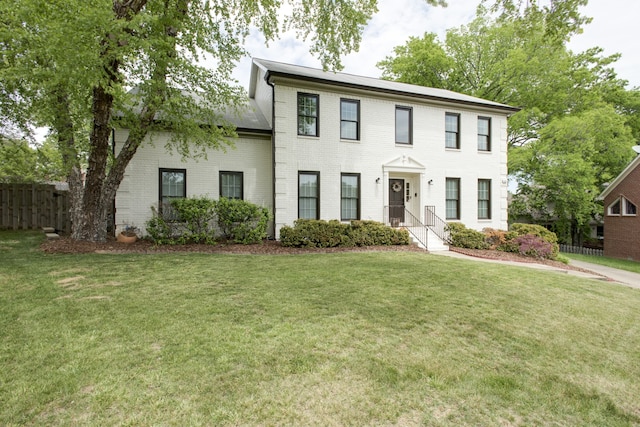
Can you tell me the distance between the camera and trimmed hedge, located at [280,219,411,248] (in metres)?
10.6

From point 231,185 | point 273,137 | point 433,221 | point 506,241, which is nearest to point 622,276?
point 506,241

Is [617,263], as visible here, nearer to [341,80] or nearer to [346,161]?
[346,161]

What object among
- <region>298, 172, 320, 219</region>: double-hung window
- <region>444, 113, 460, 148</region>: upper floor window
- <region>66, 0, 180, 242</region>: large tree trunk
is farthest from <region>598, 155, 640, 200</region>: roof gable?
<region>66, 0, 180, 242</region>: large tree trunk

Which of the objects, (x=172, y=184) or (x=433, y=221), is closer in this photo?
(x=172, y=184)

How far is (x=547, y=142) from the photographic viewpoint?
66.0ft

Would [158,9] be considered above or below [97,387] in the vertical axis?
above

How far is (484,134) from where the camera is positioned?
15086 mm

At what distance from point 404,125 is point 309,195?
17.4 feet

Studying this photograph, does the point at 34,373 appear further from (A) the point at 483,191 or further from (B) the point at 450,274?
(A) the point at 483,191

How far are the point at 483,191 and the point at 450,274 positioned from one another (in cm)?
986

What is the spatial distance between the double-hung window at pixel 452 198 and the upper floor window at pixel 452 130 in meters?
1.65

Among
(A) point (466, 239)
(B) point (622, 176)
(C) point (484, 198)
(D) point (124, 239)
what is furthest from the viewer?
(B) point (622, 176)

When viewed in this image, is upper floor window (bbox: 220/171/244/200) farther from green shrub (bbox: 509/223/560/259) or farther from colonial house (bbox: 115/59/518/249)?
green shrub (bbox: 509/223/560/259)

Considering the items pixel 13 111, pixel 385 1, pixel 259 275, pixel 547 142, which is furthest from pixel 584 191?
pixel 13 111
